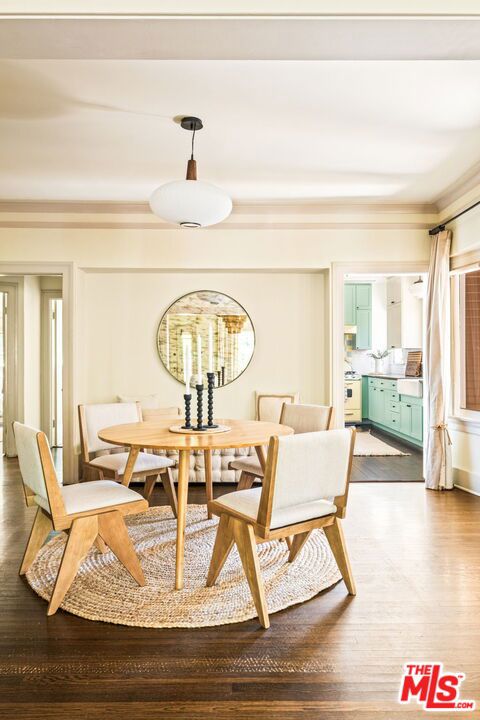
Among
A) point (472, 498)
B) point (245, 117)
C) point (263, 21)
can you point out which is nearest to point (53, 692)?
point (263, 21)

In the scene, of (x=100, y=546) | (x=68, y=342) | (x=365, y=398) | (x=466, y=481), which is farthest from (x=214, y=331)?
(x=365, y=398)

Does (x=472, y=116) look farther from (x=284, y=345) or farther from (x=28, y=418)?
(x=28, y=418)

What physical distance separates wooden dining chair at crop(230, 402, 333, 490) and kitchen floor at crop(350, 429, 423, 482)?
1.48 m

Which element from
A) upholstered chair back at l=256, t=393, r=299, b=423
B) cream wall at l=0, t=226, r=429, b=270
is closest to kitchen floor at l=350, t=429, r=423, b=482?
upholstered chair back at l=256, t=393, r=299, b=423

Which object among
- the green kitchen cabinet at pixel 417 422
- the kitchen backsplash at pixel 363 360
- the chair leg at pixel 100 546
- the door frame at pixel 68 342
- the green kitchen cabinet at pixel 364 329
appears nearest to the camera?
the chair leg at pixel 100 546

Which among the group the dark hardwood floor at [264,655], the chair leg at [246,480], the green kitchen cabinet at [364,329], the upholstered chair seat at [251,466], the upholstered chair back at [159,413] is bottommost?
the dark hardwood floor at [264,655]

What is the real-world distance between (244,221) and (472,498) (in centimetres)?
316

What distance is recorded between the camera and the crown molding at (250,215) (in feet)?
14.9

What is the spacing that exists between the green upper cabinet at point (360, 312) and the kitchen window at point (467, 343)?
385 cm

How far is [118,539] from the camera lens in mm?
2322

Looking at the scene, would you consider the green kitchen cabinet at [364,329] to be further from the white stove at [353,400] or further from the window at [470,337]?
the window at [470,337]

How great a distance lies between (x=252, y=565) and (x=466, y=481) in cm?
289

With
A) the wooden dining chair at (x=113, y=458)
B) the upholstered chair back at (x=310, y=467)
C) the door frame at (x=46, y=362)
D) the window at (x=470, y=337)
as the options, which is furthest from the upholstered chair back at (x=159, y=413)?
the window at (x=470, y=337)

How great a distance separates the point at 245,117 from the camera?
2955mm
